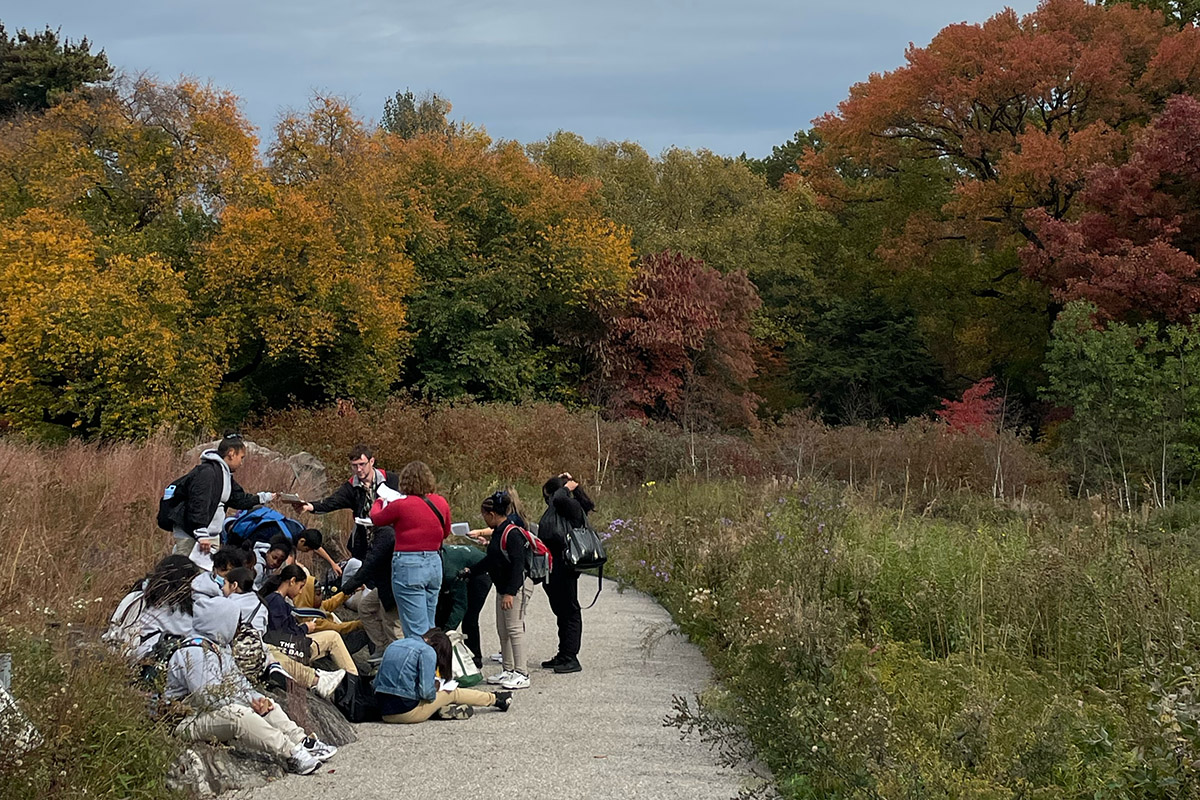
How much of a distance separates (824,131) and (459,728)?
30230 mm

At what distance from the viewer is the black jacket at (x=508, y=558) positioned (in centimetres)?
807

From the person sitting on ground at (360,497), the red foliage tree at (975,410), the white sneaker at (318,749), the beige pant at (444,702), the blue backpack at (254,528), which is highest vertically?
the person sitting on ground at (360,497)

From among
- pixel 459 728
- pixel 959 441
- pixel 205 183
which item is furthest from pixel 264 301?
pixel 459 728

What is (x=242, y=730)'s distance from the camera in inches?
225

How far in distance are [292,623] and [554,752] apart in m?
1.95

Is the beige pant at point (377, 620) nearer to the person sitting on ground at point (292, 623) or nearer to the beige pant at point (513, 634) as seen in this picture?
the person sitting on ground at point (292, 623)

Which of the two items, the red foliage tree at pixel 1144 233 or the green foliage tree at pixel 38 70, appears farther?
the green foliage tree at pixel 38 70

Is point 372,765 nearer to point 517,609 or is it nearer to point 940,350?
point 517,609

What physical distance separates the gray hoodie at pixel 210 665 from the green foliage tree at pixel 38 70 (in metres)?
36.9

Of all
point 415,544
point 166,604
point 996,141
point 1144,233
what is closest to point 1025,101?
point 996,141

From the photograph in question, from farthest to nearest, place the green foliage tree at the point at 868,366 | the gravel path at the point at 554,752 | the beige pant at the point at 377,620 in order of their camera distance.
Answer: the green foliage tree at the point at 868,366, the beige pant at the point at 377,620, the gravel path at the point at 554,752

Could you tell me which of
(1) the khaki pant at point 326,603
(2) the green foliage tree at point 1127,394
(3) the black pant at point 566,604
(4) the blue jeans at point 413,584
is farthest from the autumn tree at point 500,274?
(4) the blue jeans at point 413,584

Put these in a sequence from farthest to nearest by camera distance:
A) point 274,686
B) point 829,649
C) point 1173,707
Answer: point 274,686 → point 829,649 → point 1173,707

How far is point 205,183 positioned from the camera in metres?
26.0
